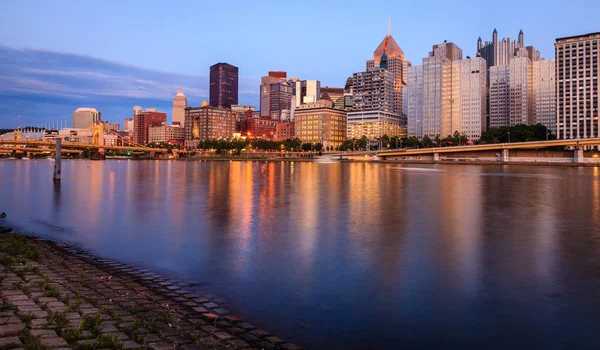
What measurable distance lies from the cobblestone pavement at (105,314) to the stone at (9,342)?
0.01m

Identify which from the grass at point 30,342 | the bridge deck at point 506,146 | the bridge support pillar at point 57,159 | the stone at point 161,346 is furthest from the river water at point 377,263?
the bridge deck at point 506,146

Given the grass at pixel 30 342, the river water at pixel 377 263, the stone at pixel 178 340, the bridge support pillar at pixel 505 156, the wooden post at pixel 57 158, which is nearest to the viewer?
the grass at pixel 30 342

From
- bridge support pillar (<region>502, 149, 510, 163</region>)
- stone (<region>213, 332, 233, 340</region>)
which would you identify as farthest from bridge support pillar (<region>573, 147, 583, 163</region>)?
stone (<region>213, 332, 233, 340</region>)

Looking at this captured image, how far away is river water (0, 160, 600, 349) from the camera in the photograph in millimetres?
8242

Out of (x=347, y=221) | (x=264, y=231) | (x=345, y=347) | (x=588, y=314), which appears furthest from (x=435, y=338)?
(x=347, y=221)

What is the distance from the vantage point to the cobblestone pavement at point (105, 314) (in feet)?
20.7

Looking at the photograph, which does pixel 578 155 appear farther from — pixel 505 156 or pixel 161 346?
pixel 161 346

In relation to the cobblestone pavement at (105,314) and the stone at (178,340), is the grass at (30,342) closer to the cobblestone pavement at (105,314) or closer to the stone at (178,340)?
the cobblestone pavement at (105,314)

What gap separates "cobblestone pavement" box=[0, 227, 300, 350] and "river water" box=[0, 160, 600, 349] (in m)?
0.83

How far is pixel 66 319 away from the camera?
694cm

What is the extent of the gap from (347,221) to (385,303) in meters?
11.8

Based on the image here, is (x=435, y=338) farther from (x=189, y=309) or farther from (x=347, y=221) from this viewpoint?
(x=347, y=221)

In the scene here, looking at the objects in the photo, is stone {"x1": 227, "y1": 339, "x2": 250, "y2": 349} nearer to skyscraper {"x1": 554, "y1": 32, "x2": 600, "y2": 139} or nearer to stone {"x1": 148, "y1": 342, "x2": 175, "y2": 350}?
stone {"x1": 148, "y1": 342, "x2": 175, "y2": 350}

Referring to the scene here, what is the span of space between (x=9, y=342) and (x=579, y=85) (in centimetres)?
22946
